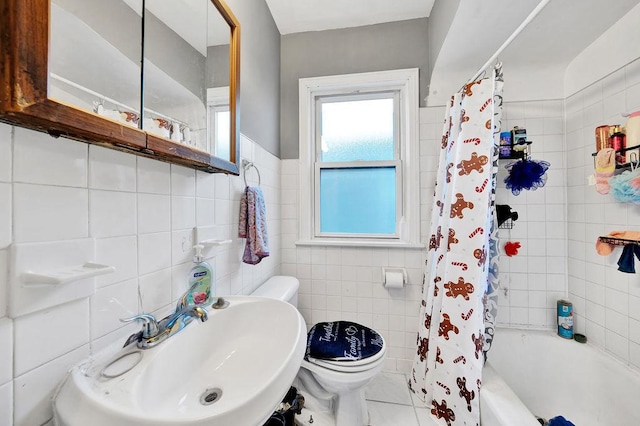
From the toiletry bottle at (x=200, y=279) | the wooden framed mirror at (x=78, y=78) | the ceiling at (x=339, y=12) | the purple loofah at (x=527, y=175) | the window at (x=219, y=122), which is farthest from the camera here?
the ceiling at (x=339, y=12)

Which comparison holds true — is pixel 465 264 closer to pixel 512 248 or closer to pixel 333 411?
pixel 512 248

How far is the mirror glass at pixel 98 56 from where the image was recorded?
474mm

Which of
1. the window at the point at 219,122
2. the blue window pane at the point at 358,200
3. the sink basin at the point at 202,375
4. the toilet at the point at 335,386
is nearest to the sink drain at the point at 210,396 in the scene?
the sink basin at the point at 202,375

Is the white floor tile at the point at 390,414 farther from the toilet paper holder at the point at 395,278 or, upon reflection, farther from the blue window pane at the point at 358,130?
the blue window pane at the point at 358,130

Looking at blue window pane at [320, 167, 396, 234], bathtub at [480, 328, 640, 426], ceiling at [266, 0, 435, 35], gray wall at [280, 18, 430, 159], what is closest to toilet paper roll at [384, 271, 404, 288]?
blue window pane at [320, 167, 396, 234]

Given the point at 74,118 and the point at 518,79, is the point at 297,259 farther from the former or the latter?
the point at 518,79

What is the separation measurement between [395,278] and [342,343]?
58 centimetres

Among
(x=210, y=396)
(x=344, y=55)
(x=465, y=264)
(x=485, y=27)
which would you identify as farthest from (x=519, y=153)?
(x=210, y=396)

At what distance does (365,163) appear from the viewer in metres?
1.84

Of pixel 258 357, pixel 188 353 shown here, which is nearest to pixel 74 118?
pixel 188 353

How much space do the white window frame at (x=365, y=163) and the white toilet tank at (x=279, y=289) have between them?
0.34m

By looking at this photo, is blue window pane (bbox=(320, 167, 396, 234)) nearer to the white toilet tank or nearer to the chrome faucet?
the white toilet tank

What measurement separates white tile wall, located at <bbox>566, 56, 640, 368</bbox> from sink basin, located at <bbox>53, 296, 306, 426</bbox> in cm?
171

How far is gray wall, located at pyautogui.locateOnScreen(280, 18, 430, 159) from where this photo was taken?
169cm
